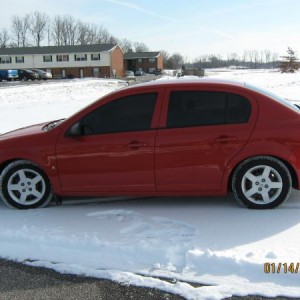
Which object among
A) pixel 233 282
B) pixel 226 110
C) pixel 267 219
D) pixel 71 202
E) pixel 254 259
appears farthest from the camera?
pixel 71 202

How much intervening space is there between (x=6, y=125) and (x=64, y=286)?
10176mm

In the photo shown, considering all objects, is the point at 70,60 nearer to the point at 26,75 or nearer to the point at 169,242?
the point at 26,75

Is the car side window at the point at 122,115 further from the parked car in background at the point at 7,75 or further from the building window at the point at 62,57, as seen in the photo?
the building window at the point at 62,57

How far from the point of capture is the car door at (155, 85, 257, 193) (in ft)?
16.1

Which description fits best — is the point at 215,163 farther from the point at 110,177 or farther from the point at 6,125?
the point at 6,125

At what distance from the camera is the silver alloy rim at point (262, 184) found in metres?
4.91

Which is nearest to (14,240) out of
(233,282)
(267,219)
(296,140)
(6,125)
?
(233,282)

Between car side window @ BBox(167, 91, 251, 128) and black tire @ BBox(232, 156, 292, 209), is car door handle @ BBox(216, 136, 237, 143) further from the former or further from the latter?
black tire @ BBox(232, 156, 292, 209)

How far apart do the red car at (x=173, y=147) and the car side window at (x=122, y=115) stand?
0.04 feet

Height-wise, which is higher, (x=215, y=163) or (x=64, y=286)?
(x=215, y=163)

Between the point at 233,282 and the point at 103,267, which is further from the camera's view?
the point at 103,267

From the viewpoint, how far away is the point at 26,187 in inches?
212

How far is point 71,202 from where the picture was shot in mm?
5625

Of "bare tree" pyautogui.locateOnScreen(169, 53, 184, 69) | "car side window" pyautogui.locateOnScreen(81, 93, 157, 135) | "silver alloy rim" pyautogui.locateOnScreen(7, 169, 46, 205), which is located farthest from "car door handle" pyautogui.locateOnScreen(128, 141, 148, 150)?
"bare tree" pyautogui.locateOnScreen(169, 53, 184, 69)
